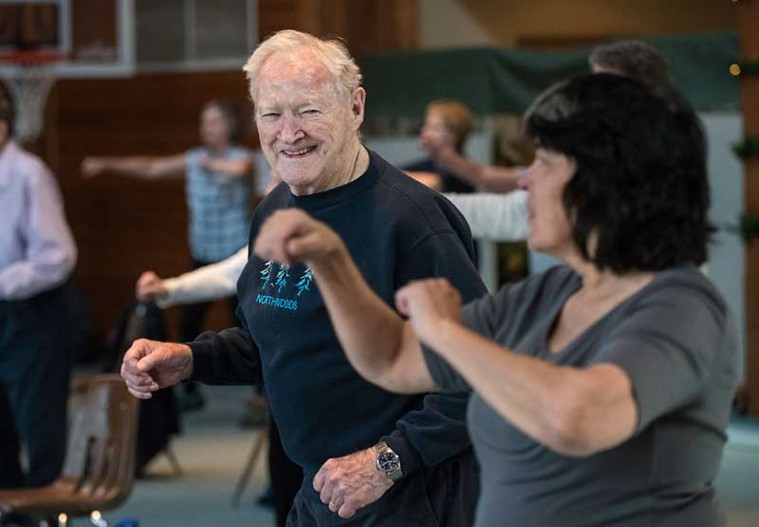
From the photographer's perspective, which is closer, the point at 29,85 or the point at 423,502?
the point at 423,502

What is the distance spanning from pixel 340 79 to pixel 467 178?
3.73 meters

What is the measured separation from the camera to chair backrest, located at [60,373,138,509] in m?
5.60

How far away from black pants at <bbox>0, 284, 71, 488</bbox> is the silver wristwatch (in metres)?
3.52

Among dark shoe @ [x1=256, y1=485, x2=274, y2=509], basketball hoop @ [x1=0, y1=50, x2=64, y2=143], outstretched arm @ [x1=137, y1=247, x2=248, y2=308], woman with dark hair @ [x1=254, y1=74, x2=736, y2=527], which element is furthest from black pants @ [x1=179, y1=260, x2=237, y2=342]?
woman with dark hair @ [x1=254, y1=74, x2=736, y2=527]

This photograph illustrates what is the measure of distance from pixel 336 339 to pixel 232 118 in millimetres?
7046

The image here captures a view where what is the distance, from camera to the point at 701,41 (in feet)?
31.8

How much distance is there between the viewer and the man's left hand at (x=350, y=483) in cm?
314

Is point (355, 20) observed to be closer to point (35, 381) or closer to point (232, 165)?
point (232, 165)

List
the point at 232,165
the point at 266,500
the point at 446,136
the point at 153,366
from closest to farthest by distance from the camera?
the point at 153,366
the point at 266,500
the point at 446,136
the point at 232,165

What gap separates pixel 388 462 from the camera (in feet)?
10.4

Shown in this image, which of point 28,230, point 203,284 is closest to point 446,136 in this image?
point 28,230

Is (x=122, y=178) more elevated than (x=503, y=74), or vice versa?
(x=503, y=74)

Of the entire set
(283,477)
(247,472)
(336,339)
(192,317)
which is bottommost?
(247,472)

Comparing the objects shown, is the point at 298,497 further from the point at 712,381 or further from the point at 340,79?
the point at 712,381
